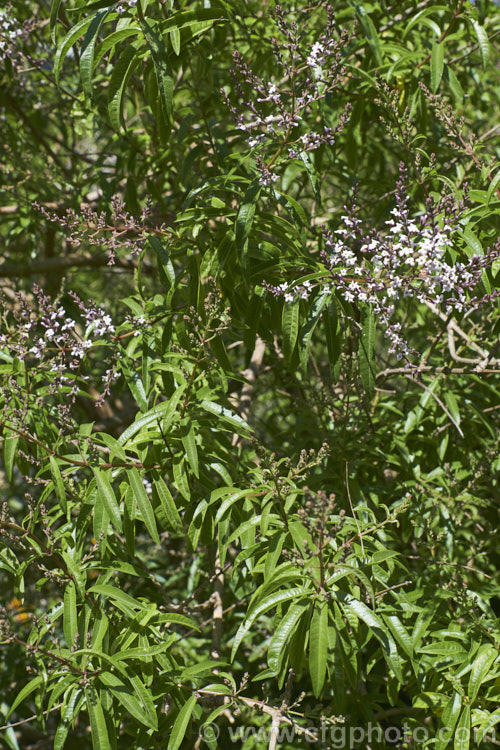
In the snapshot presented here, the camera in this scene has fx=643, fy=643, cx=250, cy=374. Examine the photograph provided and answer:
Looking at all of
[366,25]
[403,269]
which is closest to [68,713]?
[403,269]

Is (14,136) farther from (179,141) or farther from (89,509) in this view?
(89,509)

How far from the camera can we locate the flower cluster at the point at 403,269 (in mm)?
1491

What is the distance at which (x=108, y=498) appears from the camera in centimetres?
160

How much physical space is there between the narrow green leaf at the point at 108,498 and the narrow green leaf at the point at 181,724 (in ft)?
1.50

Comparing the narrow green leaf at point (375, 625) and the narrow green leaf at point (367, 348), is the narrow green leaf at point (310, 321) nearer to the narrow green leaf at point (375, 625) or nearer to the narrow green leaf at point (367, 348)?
the narrow green leaf at point (367, 348)

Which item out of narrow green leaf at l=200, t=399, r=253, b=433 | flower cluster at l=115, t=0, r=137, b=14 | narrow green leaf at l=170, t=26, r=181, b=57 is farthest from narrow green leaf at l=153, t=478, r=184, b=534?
flower cluster at l=115, t=0, r=137, b=14

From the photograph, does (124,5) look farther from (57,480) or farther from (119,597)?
(119,597)

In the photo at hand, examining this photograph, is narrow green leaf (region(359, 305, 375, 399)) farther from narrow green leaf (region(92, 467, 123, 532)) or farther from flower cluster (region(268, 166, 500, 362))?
narrow green leaf (region(92, 467, 123, 532))

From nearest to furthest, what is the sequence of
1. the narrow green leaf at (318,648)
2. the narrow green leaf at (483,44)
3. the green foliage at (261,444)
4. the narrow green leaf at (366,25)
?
the narrow green leaf at (318,648) < the green foliage at (261,444) < the narrow green leaf at (366,25) < the narrow green leaf at (483,44)

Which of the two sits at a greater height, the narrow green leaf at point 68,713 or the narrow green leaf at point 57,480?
the narrow green leaf at point 57,480

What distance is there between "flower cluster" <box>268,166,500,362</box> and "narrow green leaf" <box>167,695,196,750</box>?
3.24 ft

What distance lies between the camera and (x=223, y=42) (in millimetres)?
2348

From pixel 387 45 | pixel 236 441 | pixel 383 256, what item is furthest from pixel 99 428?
pixel 387 45

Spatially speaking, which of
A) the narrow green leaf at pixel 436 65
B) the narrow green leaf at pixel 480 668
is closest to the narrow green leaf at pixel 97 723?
the narrow green leaf at pixel 480 668
